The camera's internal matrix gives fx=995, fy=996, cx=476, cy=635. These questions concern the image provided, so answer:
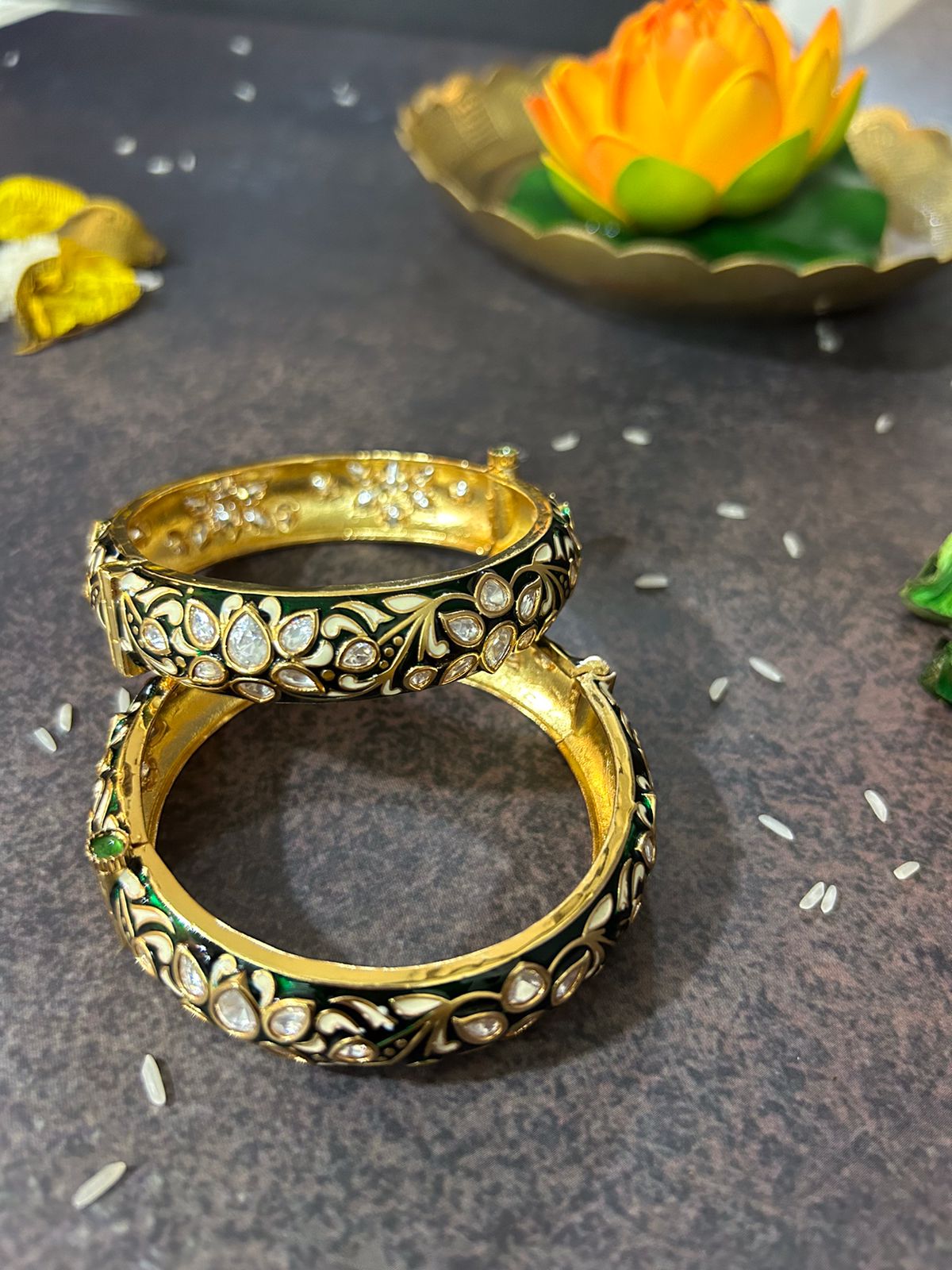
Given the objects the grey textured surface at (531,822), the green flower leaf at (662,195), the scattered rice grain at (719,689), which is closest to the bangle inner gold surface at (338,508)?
the grey textured surface at (531,822)

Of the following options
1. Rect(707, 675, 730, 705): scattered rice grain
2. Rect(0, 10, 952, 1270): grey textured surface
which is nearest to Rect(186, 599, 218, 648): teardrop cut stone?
Rect(0, 10, 952, 1270): grey textured surface

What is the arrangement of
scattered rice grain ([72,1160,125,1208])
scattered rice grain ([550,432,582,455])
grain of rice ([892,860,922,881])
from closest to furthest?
scattered rice grain ([72,1160,125,1208]) → grain of rice ([892,860,922,881]) → scattered rice grain ([550,432,582,455])

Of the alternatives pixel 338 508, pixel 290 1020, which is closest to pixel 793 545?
pixel 338 508

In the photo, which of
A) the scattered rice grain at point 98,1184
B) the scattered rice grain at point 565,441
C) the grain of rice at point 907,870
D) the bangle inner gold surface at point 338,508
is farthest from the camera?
the scattered rice grain at point 565,441

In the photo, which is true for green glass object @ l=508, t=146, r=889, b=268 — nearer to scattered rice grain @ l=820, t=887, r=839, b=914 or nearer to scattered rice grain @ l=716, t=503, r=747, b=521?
scattered rice grain @ l=716, t=503, r=747, b=521

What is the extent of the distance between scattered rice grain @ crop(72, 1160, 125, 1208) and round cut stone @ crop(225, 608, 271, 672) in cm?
18

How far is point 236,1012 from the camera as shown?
356 millimetres

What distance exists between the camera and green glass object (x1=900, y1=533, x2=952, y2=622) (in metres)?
0.53

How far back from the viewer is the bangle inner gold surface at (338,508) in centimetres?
58

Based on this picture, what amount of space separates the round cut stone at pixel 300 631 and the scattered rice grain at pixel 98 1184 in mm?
192

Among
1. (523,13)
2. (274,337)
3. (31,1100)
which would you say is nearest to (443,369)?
(274,337)

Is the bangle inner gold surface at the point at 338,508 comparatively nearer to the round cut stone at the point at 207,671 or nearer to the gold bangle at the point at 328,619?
the gold bangle at the point at 328,619

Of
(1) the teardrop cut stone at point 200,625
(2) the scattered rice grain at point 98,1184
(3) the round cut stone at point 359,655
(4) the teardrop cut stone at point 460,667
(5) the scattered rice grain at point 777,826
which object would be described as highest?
(1) the teardrop cut stone at point 200,625

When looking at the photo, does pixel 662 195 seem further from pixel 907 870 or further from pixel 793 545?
pixel 907 870
